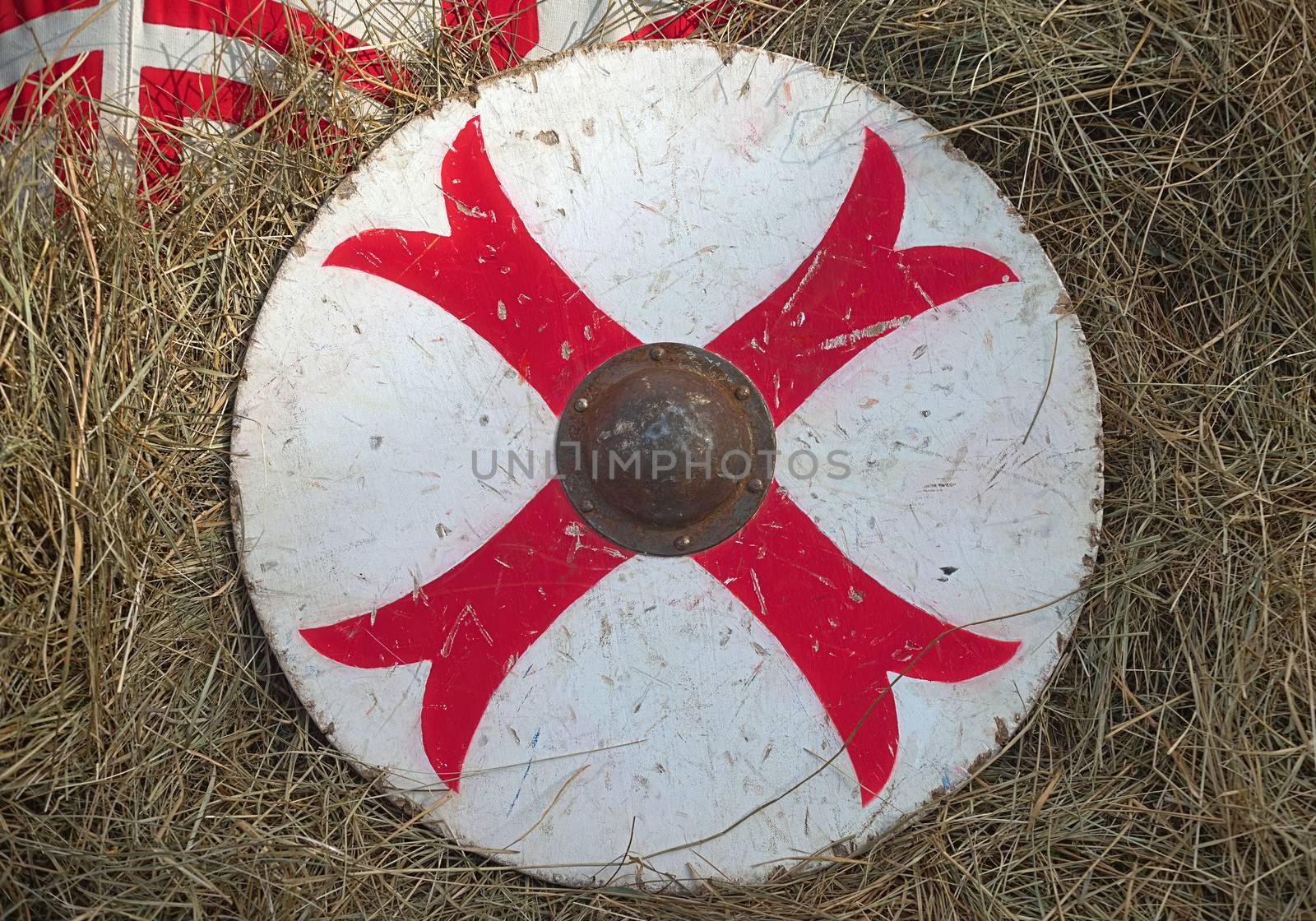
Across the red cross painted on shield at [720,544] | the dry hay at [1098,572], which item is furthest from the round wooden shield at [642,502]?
the dry hay at [1098,572]

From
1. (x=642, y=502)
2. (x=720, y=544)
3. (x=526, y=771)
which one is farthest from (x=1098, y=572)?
(x=526, y=771)

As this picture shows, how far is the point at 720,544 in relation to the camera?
140 centimetres

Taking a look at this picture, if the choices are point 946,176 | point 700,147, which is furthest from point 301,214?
point 946,176

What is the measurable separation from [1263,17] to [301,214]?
1680mm

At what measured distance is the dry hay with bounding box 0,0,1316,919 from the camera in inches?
52.4

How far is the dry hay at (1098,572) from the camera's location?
1.33 metres

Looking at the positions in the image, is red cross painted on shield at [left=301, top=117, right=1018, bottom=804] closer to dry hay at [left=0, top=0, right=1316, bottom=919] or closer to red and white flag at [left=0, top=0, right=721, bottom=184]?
dry hay at [left=0, top=0, right=1316, bottom=919]

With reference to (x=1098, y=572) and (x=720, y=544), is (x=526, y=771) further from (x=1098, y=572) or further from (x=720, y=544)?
(x=1098, y=572)

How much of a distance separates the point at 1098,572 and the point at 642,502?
0.81 m

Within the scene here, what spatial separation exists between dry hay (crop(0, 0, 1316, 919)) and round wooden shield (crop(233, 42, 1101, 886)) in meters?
0.12

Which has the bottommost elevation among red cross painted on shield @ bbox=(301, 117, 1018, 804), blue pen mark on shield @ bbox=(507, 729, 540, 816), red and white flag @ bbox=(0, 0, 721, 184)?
blue pen mark on shield @ bbox=(507, 729, 540, 816)
